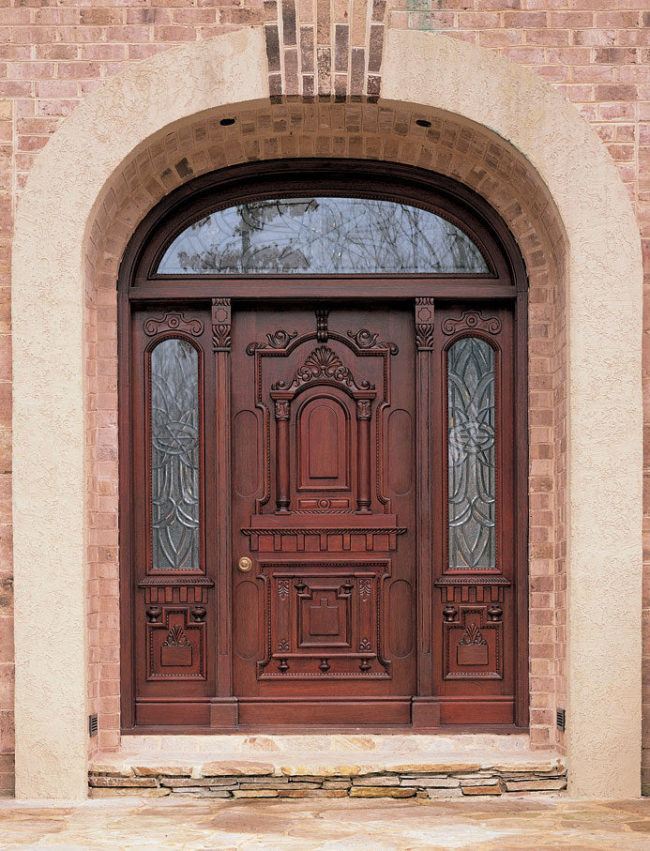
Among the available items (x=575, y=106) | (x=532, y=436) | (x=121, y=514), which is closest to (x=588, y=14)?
(x=575, y=106)

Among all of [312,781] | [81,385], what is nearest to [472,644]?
[312,781]

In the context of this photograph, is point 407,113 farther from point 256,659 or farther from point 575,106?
point 256,659

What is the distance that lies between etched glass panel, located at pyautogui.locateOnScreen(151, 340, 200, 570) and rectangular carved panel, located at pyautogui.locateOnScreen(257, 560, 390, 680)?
1.59ft

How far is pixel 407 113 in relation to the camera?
A: 18.0 feet

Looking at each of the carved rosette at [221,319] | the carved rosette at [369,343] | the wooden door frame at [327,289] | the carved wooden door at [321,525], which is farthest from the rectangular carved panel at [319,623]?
the carved rosette at [221,319]

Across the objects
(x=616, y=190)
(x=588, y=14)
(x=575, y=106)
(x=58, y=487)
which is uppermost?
(x=588, y=14)

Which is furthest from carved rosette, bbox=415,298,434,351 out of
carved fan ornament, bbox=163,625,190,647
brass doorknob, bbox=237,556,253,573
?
carved fan ornament, bbox=163,625,190,647

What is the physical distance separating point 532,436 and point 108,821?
295cm

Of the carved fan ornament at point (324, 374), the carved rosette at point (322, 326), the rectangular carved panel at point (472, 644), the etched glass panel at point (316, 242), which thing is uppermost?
the etched glass panel at point (316, 242)

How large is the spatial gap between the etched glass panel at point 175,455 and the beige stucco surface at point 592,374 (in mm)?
1894

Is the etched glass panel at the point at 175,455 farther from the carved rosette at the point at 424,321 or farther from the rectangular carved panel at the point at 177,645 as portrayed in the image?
the carved rosette at the point at 424,321

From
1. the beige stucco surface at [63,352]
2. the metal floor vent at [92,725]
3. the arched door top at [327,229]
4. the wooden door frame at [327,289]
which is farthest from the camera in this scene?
the arched door top at [327,229]

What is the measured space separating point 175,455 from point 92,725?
4.97ft

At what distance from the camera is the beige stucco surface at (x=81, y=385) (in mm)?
5301
